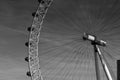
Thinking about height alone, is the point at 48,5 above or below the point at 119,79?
above

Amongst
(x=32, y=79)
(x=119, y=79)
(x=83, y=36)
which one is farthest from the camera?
(x=119, y=79)

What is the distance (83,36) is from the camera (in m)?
38.2

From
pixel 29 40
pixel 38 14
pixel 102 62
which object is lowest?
pixel 102 62

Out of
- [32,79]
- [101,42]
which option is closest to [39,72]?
[32,79]

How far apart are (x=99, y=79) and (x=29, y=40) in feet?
57.7

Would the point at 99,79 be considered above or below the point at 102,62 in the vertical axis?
below

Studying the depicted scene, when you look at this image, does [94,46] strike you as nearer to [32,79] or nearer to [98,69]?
[98,69]

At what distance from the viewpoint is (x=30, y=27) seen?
5262 centimetres

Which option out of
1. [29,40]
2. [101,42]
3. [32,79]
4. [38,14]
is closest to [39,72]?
[32,79]

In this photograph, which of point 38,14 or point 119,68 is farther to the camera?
point 119,68

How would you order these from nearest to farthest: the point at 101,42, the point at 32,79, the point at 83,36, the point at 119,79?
the point at 83,36
the point at 101,42
the point at 32,79
the point at 119,79

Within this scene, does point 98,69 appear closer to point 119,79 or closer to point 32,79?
point 32,79

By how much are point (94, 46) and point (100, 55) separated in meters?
2.12

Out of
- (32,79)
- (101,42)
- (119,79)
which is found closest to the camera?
(101,42)
